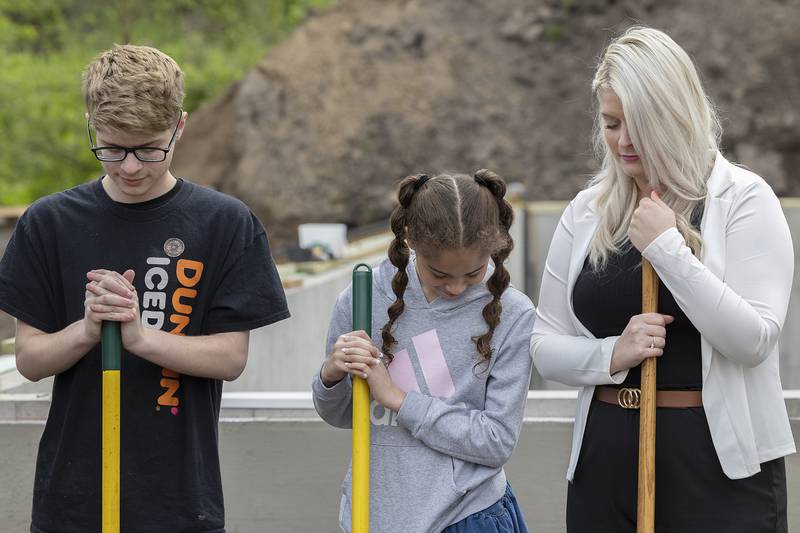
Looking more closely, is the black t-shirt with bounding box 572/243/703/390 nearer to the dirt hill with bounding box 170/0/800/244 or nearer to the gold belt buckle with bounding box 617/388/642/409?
the gold belt buckle with bounding box 617/388/642/409

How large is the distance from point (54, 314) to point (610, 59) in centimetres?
125

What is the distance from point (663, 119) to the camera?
2.34 meters

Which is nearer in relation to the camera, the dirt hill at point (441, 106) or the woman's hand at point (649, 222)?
the woman's hand at point (649, 222)

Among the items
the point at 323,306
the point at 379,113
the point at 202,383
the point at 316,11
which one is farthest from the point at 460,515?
the point at 316,11

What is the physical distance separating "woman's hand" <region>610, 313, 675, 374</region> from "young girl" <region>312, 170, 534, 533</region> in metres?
0.19

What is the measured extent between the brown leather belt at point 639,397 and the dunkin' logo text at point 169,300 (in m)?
0.87

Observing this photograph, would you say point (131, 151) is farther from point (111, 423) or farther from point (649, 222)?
point (649, 222)

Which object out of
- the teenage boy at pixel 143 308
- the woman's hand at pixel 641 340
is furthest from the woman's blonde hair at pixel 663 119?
the teenage boy at pixel 143 308

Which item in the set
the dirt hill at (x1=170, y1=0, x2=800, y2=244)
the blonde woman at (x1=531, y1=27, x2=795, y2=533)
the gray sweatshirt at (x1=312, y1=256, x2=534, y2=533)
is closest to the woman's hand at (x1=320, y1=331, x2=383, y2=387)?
the gray sweatshirt at (x1=312, y1=256, x2=534, y2=533)

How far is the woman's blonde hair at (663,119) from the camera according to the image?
2334 millimetres

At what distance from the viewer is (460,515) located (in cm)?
231

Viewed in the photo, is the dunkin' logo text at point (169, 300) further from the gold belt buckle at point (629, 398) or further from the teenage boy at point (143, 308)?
the gold belt buckle at point (629, 398)

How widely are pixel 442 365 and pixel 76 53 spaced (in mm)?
21397

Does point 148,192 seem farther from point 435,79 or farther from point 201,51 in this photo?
point 201,51
